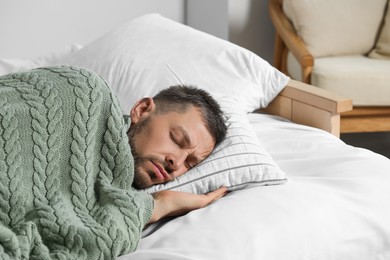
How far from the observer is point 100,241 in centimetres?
144

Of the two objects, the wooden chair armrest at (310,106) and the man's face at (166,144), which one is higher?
the man's face at (166,144)

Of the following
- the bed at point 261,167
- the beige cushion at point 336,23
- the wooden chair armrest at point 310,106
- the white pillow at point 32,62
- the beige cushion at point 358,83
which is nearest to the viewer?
the bed at point 261,167

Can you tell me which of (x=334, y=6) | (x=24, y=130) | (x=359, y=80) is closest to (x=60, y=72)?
(x=24, y=130)

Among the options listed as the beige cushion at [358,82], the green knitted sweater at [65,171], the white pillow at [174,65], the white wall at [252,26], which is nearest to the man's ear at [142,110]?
the green knitted sweater at [65,171]

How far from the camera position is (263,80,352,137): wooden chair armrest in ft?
7.27

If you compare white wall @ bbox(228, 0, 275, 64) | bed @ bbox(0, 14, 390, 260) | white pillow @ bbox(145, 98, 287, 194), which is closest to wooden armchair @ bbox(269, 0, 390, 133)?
white wall @ bbox(228, 0, 275, 64)

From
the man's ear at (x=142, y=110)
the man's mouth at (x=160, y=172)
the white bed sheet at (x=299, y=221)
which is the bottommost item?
the white bed sheet at (x=299, y=221)

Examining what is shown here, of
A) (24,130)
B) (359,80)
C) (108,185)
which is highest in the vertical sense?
(24,130)

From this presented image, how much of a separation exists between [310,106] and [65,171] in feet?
3.12

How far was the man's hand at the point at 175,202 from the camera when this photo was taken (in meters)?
1.64

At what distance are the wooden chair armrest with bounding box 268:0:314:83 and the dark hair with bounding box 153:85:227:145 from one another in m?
1.26

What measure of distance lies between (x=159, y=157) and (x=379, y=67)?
164 centimetres

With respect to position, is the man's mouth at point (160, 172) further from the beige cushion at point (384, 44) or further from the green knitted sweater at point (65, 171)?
the beige cushion at point (384, 44)

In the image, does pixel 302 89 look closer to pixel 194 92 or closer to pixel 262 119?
pixel 262 119
